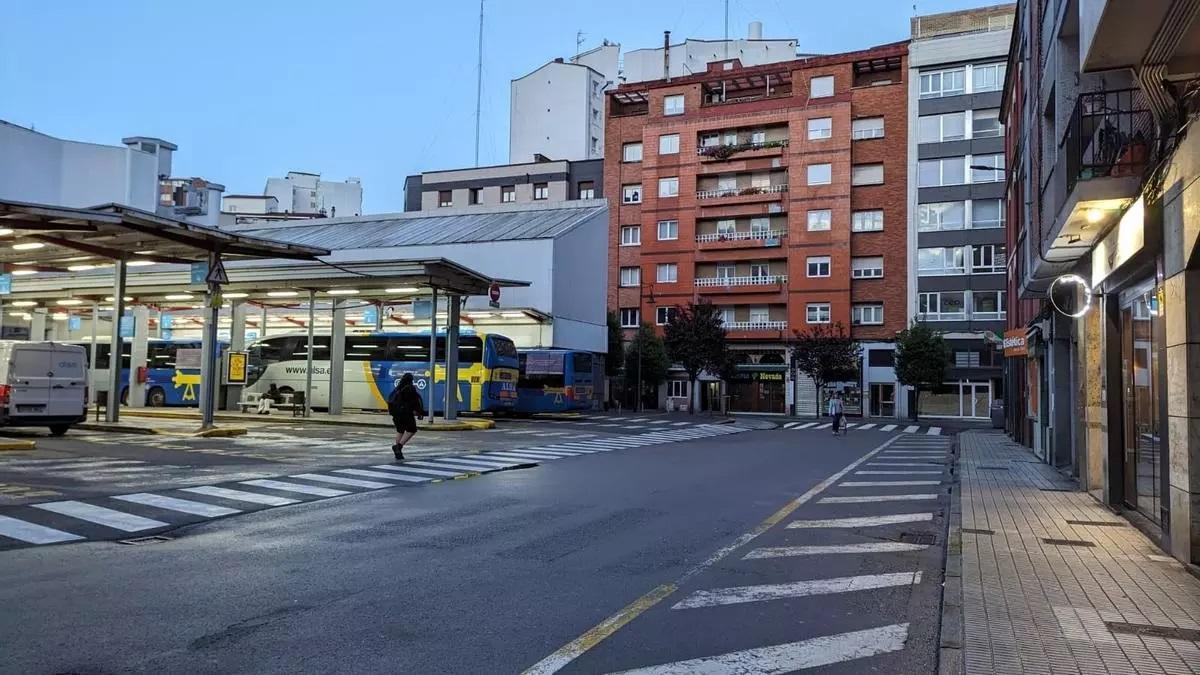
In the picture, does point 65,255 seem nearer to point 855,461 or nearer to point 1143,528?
point 855,461

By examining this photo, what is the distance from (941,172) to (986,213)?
3.82 meters

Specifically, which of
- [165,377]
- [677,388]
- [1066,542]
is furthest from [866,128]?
[1066,542]

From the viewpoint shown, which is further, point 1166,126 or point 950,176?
point 950,176

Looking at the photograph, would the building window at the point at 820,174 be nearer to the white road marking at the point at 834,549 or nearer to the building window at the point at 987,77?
the building window at the point at 987,77

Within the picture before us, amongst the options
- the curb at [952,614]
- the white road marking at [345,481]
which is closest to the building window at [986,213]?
the curb at [952,614]

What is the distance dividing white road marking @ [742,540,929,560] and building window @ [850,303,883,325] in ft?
166

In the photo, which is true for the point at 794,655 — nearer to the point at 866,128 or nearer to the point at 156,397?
the point at 156,397

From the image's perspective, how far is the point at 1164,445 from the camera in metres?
8.70

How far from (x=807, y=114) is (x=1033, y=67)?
41.9 meters

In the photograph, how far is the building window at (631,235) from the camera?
64.7m

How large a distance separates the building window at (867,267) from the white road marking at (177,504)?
52.2 m

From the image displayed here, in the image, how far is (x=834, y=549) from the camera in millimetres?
8617

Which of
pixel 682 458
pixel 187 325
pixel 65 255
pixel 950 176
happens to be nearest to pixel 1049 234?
pixel 682 458

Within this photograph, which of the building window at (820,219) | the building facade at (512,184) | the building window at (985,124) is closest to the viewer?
the building window at (985,124)
